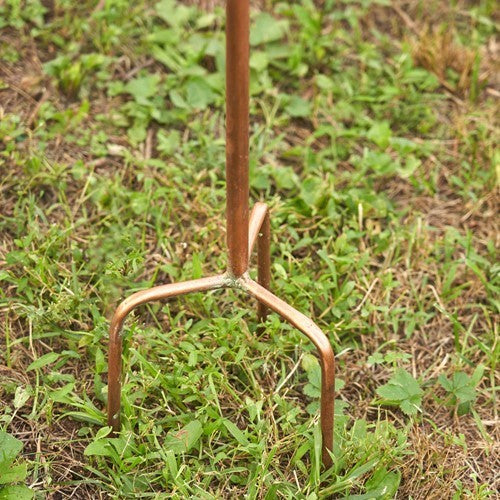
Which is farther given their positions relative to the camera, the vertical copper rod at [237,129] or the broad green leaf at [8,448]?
the broad green leaf at [8,448]

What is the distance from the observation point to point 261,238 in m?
2.28

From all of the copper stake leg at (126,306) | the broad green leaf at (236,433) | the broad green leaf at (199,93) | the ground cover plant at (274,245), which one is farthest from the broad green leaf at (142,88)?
the broad green leaf at (236,433)

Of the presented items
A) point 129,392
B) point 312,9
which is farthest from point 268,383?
point 312,9

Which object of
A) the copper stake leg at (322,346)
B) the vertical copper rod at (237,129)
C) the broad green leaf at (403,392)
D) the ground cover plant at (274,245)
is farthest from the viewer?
the broad green leaf at (403,392)

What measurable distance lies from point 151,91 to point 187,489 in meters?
1.49

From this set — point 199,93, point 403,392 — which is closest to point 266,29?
point 199,93

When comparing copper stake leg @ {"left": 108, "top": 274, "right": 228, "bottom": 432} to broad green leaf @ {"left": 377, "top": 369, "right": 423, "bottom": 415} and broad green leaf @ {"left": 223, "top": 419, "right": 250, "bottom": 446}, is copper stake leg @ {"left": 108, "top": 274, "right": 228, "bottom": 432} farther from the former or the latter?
broad green leaf @ {"left": 377, "top": 369, "right": 423, "bottom": 415}

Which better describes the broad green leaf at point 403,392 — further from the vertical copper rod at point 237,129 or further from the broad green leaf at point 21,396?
the broad green leaf at point 21,396

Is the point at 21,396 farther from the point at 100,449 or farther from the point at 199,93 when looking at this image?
the point at 199,93

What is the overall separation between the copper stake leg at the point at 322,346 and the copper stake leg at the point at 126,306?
98mm

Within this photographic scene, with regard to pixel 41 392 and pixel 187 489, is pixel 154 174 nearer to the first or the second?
pixel 41 392

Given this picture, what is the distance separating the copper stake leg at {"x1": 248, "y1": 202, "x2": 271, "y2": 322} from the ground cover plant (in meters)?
0.19

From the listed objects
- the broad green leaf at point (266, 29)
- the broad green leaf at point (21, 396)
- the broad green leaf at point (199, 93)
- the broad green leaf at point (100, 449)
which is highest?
the broad green leaf at point (266, 29)

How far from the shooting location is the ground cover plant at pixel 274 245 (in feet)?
7.21
